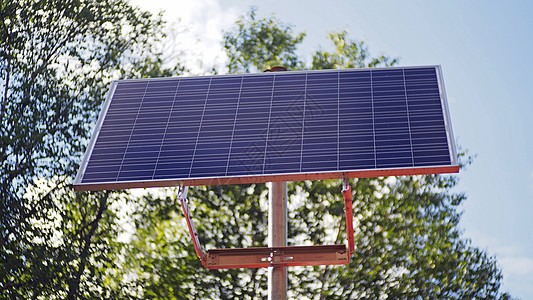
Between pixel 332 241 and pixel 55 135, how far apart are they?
29.7ft

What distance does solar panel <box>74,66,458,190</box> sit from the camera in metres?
8.96

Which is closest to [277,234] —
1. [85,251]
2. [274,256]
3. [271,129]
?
[274,256]

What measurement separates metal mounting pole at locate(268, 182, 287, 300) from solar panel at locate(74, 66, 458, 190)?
1242 mm

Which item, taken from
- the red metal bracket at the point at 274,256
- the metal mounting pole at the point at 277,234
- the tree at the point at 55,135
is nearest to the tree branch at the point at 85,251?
the tree at the point at 55,135

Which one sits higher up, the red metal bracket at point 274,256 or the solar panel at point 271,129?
the solar panel at point 271,129

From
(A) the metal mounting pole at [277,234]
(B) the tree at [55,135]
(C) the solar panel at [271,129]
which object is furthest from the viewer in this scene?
(B) the tree at [55,135]

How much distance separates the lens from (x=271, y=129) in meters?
9.90

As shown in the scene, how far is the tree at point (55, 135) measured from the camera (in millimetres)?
17391

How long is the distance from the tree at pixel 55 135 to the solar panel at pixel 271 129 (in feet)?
25.3

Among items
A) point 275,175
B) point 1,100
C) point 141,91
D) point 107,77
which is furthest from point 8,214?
point 275,175

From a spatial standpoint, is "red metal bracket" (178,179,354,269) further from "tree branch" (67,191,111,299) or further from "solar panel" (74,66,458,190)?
"tree branch" (67,191,111,299)

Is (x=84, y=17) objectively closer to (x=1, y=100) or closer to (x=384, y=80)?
(x=1, y=100)

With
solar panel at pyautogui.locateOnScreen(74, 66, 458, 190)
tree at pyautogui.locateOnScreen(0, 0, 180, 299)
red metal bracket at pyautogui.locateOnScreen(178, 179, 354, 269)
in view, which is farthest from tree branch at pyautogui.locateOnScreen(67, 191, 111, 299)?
red metal bracket at pyautogui.locateOnScreen(178, 179, 354, 269)

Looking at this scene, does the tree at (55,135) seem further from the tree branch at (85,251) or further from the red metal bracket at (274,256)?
the red metal bracket at (274,256)
